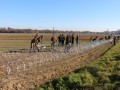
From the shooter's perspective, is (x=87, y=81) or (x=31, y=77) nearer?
(x=87, y=81)

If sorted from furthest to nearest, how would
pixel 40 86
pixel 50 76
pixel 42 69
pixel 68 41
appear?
pixel 68 41 → pixel 42 69 → pixel 50 76 → pixel 40 86

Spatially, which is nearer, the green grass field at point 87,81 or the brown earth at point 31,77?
the brown earth at point 31,77

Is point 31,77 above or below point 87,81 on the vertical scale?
above

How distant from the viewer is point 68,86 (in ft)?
53.7

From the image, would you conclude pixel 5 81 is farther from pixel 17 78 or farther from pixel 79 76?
pixel 79 76

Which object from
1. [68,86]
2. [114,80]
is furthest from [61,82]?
[114,80]

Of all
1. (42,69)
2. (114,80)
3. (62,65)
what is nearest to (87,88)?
(114,80)

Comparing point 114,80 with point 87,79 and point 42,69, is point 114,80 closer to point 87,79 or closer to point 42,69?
point 87,79

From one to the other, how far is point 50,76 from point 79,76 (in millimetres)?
1485

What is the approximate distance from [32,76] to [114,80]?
388cm

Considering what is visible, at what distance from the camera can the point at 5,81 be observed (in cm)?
1591

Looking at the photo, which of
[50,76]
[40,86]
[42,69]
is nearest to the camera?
[40,86]

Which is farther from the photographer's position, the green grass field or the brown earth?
the green grass field

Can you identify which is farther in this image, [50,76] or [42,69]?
[42,69]
